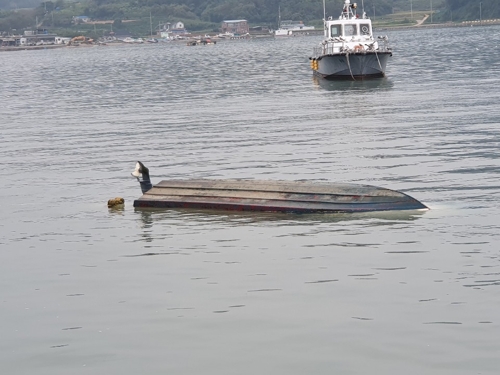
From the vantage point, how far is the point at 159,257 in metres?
15.7

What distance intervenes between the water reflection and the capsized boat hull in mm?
425

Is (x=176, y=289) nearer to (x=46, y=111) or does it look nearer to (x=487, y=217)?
(x=487, y=217)

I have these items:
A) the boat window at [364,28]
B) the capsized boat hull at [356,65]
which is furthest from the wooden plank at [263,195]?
the boat window at [364,28]

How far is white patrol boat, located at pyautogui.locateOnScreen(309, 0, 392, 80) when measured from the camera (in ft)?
195

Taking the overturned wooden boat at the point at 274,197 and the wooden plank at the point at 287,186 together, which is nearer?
the overturned wooden boat at the point at 274,197

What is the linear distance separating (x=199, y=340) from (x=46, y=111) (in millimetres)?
37853

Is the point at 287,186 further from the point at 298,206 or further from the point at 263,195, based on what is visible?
the point at 298,206

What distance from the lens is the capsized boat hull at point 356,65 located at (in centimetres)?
5931

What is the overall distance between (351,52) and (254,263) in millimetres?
45264

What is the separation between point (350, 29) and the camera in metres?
60.7

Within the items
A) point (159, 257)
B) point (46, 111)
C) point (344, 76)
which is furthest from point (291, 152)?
point (344, 76)

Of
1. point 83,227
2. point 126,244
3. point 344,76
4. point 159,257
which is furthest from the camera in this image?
point 344,76

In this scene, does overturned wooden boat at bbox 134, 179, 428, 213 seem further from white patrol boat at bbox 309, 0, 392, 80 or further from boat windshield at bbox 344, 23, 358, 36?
boat windshield at bbox 344, 23, 358, 36

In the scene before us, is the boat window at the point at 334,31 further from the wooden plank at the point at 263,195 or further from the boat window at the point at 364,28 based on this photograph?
the wooden plank at the point at 263,195
